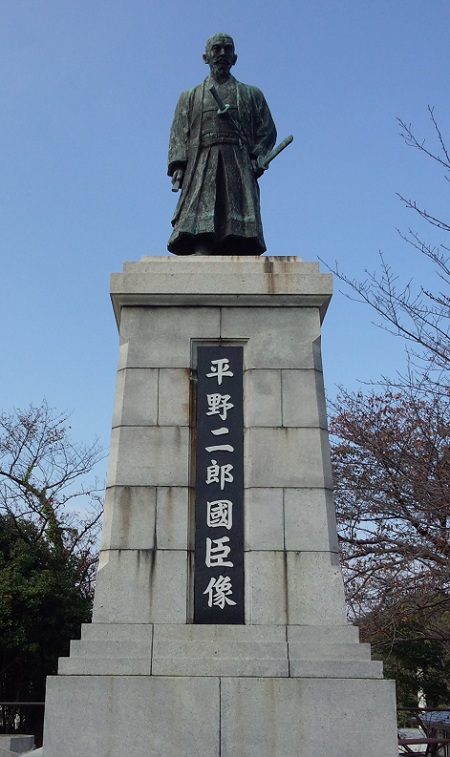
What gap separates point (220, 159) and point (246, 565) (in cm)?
413

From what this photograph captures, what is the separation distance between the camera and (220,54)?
25.8ft

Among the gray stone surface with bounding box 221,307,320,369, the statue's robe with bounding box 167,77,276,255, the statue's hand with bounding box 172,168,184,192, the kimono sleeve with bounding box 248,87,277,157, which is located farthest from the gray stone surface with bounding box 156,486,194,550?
the kimono sleeve with bounding box 248,87,277,157

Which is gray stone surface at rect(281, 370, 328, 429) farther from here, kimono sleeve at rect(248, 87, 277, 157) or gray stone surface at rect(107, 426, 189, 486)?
kimono sleeve at rect(248, 87, 277, 157)

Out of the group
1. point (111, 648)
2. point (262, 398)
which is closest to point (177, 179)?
point (262, 398)

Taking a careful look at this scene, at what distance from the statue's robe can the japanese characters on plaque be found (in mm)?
1383

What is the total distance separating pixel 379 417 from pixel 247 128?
9.16 meters

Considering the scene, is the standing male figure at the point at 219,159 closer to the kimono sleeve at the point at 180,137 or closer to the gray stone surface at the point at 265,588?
the kimono sleeve at the point at 180,137

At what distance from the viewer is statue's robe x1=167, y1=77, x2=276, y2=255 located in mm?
7555

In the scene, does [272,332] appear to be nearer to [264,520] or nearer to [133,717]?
[264,520]

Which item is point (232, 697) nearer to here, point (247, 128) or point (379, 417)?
point (247, 128)

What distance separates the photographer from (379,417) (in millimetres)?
15922

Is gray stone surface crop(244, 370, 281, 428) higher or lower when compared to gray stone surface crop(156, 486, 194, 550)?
higher

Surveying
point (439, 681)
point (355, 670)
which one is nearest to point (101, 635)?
point (355, 670)

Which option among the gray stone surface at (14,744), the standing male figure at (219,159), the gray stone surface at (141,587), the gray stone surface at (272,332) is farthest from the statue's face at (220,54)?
the gray stone surface at (14,744)
